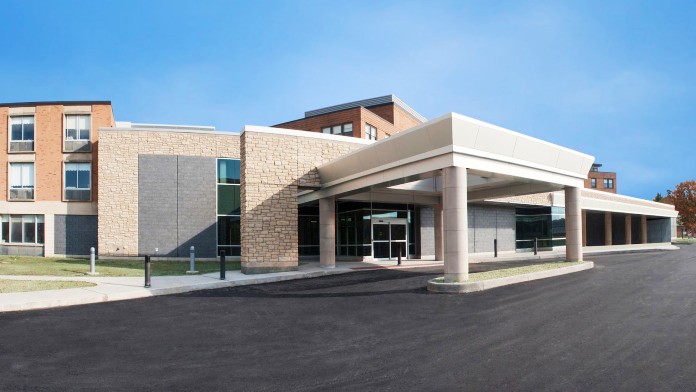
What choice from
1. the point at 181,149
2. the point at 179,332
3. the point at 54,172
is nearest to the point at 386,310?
the point at 179,332

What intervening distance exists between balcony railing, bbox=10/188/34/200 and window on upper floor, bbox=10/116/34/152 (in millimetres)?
2915

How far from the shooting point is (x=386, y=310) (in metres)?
10.3

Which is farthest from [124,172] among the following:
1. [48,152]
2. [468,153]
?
[468,153]

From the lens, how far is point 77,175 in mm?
29828

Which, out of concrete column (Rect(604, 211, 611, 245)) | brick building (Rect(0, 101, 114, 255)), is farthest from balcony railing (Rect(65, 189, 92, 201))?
concrete column (Rect(604, 211, 611, 245))

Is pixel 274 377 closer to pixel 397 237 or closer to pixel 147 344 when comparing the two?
pixel 147 344

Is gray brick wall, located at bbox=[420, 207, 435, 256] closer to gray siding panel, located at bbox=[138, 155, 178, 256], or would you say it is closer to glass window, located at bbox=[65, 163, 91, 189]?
gray siding panel, located at bbox=[138, 155, 178, 256]

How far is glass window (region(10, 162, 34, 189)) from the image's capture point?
99.0 ft

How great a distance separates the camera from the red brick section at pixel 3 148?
98.8 feet

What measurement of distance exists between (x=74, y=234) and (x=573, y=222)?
30587 mm

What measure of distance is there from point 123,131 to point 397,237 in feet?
60.6

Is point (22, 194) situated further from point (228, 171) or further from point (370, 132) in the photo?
point (370, 132)

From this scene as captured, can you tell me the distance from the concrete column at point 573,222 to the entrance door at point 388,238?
30.2 feet

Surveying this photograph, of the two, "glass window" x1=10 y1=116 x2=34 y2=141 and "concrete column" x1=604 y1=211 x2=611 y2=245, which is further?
"concrete column" x1=604 y1=211 x2=611 y2=245
